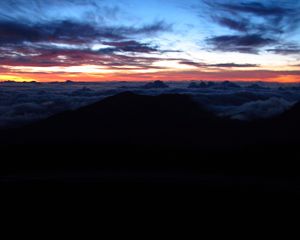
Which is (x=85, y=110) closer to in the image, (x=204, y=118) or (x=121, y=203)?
(x=204, y=118)

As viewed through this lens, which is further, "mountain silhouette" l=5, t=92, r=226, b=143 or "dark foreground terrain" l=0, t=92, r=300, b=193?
"mountain silhouette" l=5, t=92, r=226, b=143

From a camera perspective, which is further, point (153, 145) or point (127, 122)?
point (127, 122)

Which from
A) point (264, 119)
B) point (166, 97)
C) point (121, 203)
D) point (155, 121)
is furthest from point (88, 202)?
point (166, 97)

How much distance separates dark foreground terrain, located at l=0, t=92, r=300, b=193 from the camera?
220 ft

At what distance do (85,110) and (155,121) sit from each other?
4143cm

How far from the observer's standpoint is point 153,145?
374ft

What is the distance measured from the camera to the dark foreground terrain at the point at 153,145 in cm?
6700

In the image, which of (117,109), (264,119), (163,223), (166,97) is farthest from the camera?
(166,97)

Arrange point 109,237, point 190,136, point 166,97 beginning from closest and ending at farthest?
point 109,237 < point 190,136 < point 166,97

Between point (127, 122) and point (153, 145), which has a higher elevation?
point (127, 122)

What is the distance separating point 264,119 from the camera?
156625 millimetres

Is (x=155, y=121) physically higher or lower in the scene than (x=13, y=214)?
lower

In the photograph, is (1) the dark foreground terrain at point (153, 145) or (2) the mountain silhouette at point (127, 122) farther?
(2) the mountain silhouette at point (127, 122)

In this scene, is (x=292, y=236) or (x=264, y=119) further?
(x=264, y=119)
